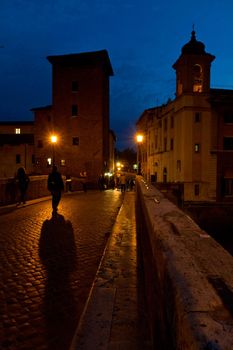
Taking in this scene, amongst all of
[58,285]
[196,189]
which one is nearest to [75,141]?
[196,189]

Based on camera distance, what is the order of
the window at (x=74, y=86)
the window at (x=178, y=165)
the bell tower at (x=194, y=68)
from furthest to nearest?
the window at (x=74, y=86) → the window at (x=178, y=165) → the bell tower at (x=194, y=68)

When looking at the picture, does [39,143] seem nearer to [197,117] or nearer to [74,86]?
[74,86]

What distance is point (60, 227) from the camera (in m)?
9.59

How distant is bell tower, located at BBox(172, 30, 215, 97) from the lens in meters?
37.1

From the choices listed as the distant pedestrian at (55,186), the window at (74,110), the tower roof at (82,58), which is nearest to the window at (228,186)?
the window at (74,110)

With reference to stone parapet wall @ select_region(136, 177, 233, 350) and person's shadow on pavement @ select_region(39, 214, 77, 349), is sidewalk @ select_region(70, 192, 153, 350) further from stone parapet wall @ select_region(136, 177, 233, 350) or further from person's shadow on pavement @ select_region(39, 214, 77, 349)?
stone parapet wall @ select_region(136, 177, 233, 350)

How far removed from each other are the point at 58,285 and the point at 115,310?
1.28 meters

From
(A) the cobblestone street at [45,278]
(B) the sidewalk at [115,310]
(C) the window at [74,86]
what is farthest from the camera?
(C) the window at [74,86]

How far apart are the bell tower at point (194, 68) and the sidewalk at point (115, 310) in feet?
113

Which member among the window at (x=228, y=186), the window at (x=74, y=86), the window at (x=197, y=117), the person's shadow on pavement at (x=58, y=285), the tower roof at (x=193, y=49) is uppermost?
the tower roof at (x=193, y=49)

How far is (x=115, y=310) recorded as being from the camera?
388cm

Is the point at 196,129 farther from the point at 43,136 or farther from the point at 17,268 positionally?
the point at 17,268

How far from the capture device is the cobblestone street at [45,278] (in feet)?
11.3

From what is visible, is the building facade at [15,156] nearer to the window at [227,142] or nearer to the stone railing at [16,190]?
the window at [227,142]
